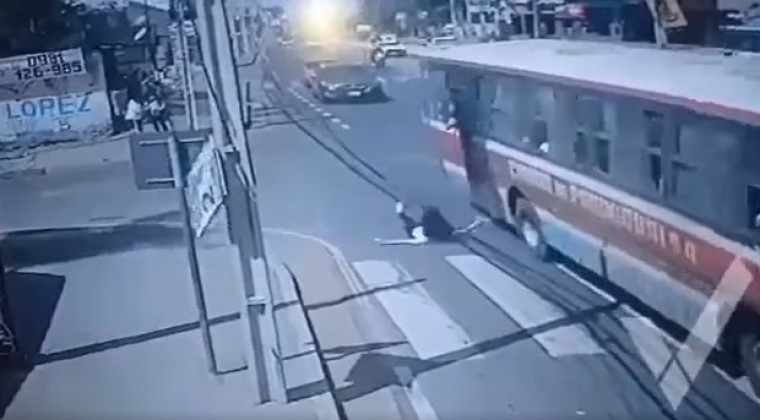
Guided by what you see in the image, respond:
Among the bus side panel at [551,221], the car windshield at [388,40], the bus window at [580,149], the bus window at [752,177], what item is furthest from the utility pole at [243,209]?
the bus window at [752,177]

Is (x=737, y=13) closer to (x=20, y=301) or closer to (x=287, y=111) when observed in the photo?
(x=287, y=111)

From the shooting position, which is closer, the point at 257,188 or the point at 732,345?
the point at 732,345

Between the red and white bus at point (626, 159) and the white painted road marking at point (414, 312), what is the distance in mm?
183

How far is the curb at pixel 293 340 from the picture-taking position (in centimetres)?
181

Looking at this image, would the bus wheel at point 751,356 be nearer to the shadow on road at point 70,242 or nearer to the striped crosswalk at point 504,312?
the striped crosswalk at point 504,312

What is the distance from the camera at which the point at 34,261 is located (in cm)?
183

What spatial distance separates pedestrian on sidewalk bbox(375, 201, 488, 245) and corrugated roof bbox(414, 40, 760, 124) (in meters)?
0.25

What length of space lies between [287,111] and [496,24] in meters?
0.36

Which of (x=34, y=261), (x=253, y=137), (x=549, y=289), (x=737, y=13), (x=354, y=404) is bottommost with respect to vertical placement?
(x=354, y=404)

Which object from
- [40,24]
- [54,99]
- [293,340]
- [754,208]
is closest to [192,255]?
[293,340]

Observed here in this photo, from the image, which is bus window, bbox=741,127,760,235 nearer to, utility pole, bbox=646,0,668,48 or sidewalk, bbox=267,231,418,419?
utility pole, bbox=646,0,668,48

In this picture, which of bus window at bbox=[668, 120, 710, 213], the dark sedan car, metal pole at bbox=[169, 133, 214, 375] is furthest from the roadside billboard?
bus window at bbox=[668, 120, 710, 213]

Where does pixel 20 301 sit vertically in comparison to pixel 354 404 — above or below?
above

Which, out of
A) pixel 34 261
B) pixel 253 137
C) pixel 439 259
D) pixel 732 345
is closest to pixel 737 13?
pixel 732 345
